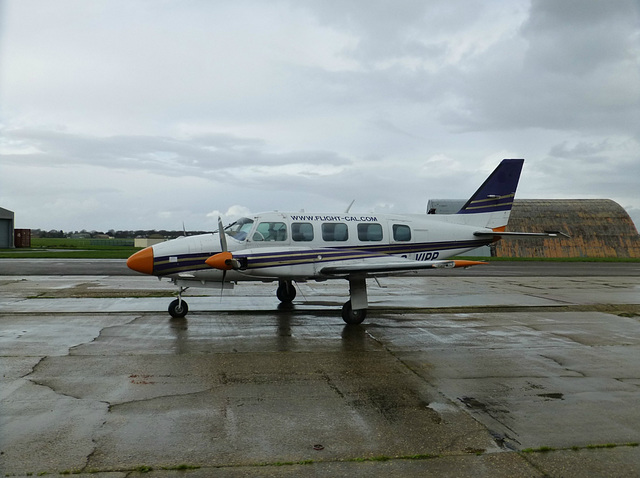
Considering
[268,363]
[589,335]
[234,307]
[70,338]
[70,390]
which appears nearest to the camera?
[70,390]

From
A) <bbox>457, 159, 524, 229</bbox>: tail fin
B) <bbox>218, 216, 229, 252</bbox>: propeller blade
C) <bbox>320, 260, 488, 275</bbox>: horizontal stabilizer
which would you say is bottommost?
<bbox>320, 260, 488, 275</bbox>: horizontal stabilizer

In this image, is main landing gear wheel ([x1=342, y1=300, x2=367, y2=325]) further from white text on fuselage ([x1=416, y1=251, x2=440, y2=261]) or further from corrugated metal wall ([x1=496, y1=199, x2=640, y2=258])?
corrugated metal wall ([x1=496, y1=199, x2=640, y2=258])

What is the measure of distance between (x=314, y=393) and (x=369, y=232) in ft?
24.3

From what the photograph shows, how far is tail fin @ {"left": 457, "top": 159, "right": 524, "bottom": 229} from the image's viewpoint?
15648 mm

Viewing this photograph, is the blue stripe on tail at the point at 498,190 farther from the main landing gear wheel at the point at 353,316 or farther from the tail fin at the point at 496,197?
the main landing gear wheel at the point at 353,316

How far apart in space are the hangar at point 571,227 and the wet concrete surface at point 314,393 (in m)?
38.2

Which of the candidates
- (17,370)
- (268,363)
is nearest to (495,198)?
(268,363)

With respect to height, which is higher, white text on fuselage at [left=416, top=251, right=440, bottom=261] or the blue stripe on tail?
the blue stripe on tail

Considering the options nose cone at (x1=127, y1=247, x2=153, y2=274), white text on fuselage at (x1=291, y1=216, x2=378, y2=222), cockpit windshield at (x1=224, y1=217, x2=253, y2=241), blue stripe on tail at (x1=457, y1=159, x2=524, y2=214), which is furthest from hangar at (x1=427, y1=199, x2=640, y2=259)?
nose cone at (x1=127, y1=247, x2=153, y2=274)

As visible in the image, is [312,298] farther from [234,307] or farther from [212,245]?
[212,245]

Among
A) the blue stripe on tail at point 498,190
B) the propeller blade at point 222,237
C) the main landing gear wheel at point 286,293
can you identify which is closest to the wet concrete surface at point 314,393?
the main landing gear wheel at point 286,293

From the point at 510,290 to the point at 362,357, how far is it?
1340cm

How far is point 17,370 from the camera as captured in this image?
7723 millimetres

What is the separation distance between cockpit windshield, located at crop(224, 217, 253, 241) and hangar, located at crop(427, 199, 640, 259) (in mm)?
39897
